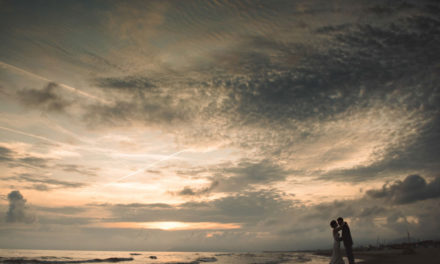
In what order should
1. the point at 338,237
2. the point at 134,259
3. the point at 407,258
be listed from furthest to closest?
the point at 134,259 → the point at 407,258 → the point at 338,237

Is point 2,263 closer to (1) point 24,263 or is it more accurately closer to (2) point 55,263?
(1) point 24,263

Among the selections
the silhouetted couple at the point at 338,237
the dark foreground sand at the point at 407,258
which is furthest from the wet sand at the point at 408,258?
the silhouetted couple at the point at 338,237

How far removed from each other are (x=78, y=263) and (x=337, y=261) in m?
63.8

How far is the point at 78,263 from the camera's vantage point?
59031mm

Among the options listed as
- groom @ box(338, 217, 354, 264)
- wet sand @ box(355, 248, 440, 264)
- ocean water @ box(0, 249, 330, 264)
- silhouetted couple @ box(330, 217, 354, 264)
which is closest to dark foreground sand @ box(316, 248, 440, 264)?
wet sand @ box(355, 248, 440, 264)

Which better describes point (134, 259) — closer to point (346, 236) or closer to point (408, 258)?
point (408, 258)

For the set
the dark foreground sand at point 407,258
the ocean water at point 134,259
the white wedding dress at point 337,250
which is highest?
the white wedding dress at point 337,250

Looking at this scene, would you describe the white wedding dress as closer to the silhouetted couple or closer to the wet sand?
the silhouetted couple

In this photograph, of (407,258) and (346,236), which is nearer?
(346,236)

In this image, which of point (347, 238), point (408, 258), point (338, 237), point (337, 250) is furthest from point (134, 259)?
point (338, 237)

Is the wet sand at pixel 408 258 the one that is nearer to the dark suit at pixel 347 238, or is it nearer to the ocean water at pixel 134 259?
the ocean water at pixel 134 259

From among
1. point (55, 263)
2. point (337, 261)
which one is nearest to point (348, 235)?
→ point (337, 261)

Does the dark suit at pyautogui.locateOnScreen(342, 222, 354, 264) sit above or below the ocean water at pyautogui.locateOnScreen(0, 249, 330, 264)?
above

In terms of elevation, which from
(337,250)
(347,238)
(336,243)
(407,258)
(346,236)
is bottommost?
(407,258)
